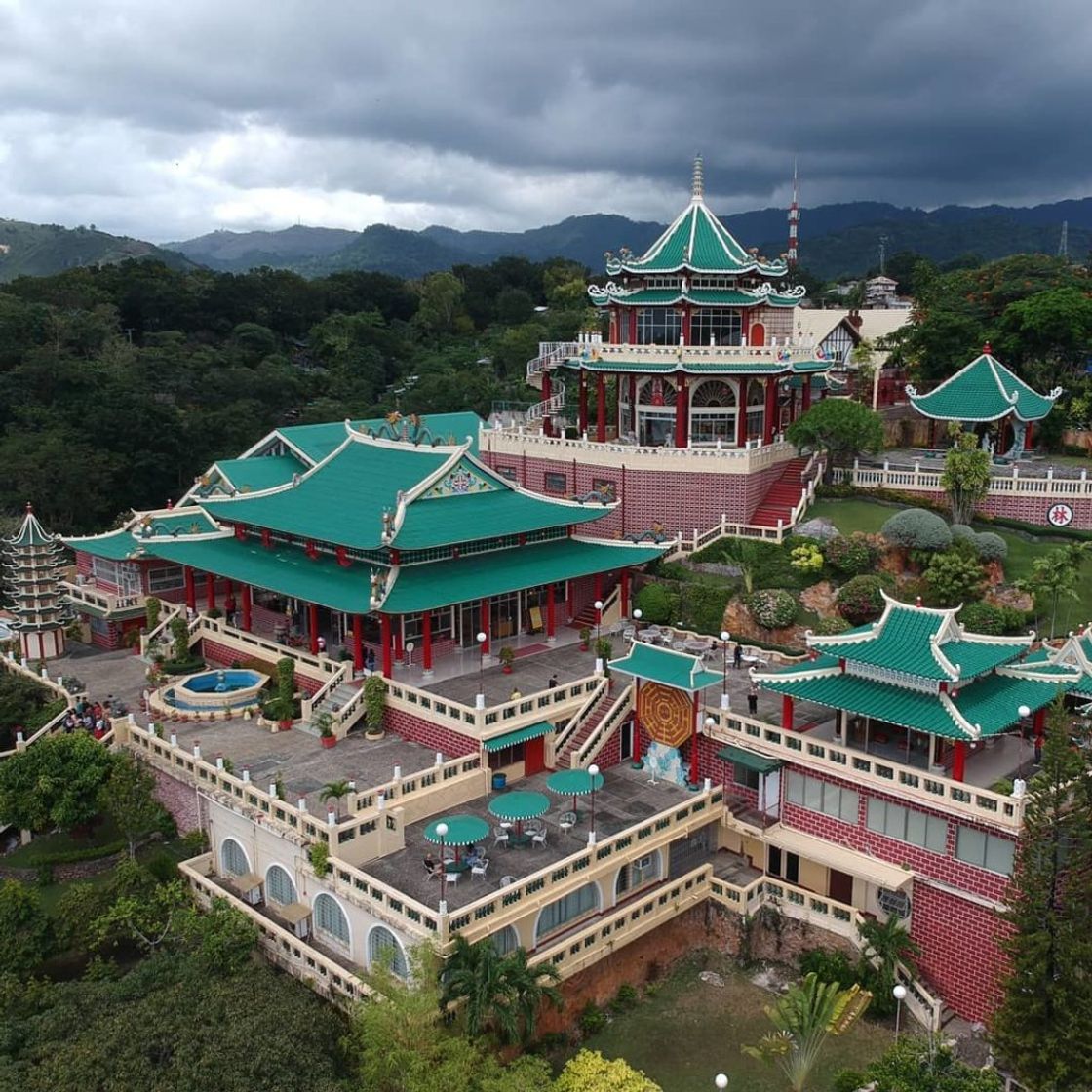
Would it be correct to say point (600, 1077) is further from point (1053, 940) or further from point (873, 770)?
point (873, 770)

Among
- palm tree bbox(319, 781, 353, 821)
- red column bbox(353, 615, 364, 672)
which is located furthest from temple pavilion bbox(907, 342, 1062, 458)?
palm tree bbox(319, 781, 353, 821)

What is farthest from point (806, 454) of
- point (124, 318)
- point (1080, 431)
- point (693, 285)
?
point (124, 318)

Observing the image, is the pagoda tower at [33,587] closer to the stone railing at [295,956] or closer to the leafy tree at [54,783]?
the leafy tree at [54,783]

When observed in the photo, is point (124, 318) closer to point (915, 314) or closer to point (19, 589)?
point (19, 589)

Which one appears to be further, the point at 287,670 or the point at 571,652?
the point at 571,652

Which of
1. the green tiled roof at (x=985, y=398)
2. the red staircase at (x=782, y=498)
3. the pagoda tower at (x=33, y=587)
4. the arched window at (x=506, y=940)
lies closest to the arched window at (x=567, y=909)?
the arched window at (x=506, y=940)
